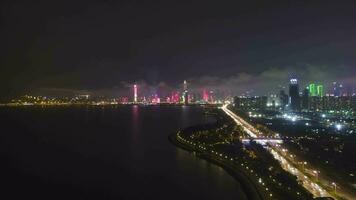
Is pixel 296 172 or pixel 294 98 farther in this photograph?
pixel 294 98

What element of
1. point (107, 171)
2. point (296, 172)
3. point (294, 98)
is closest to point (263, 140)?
point (296, 172)

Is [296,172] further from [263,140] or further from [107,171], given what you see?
[263,140]

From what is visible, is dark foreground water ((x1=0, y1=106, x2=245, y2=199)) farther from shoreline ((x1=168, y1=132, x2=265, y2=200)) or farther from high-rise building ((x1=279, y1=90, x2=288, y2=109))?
high-rise building ((x1=279, y1=90, x2=288, y2=109))

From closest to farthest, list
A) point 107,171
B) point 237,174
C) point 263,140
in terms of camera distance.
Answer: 1. point 237,174
2. point 107,171
3. point 263,140

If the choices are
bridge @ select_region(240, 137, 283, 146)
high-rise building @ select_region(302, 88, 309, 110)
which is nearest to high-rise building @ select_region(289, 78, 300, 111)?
high-rise building @ select_region(302, 88, 309, 110)

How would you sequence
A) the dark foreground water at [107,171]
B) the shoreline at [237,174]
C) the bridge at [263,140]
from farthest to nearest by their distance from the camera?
1. the bridge at [263,140]
2. the dark foreground water at [107,171]
3. the shoreline at [237,174]

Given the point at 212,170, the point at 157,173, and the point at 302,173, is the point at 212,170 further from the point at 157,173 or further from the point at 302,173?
the point at 302,173

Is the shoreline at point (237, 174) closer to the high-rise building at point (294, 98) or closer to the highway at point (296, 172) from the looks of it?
the highway at point (296, 172)

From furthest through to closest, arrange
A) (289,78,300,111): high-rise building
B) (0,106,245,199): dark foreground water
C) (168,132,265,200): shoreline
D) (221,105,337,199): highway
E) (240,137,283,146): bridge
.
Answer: (289,78,300,111): high-rise building, (240,137,283,146): bridge, (0,106,245,199): dark foreground water, (168,132,265,200): shoreline, (221,105,337,199): highway

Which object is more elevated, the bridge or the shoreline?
the bridge

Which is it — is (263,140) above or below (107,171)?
above

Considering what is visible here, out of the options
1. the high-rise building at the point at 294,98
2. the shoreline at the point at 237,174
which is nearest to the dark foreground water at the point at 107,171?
the shoreline at the point at 237,174
